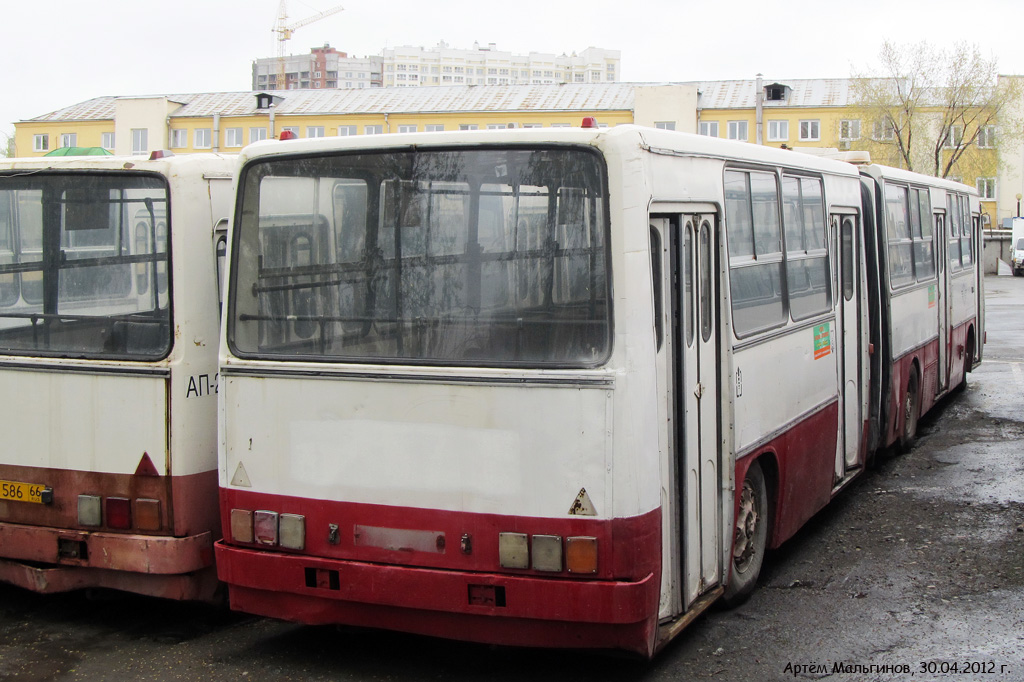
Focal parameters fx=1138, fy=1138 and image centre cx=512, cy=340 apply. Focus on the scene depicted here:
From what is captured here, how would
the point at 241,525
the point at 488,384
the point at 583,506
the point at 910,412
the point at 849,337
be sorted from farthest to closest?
the point at 910,412, the point at 849,337, the point at 241,525, the point at 488,384, the point at 583,506

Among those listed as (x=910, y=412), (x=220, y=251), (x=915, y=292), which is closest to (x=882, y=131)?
(x=915, y=292)

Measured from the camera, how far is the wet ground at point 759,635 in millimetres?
5527

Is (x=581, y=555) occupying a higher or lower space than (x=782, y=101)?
lower

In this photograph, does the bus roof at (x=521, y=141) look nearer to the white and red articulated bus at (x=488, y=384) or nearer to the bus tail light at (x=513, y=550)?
the white and red articulated bus at (x=488, y=384)

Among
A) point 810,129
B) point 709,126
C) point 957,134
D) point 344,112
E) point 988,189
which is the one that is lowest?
point 988,189

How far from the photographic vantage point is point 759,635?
605 cm

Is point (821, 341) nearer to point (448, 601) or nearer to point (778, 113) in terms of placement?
point (448, 601)

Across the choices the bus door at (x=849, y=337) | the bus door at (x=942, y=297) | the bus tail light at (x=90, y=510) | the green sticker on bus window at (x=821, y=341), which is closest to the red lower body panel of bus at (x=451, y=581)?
the bus tail light at (x=90, y=510)

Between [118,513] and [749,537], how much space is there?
137 inches

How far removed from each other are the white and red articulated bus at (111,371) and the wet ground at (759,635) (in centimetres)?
37

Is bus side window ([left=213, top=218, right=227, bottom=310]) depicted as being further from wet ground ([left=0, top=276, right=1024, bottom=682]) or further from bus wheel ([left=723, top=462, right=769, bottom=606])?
bus wheel ([left=723, top=462, right=769, bottom=606])

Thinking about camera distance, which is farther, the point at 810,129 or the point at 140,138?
the point at 140,138

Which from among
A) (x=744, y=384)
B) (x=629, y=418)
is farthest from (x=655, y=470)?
(x=744, y=384)

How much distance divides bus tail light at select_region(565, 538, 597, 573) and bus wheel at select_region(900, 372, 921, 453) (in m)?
7.05
